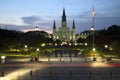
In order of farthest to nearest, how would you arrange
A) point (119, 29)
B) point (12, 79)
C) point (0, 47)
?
point (119, 29)
point (0, 47)
point (12, 79)

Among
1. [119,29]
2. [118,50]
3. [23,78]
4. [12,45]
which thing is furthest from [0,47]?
[119,29]

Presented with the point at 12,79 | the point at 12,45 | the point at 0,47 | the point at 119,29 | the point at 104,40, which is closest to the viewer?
the point at 12,79

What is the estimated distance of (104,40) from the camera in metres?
122

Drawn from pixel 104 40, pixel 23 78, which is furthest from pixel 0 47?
pixel 23 78

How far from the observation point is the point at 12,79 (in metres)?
28.7

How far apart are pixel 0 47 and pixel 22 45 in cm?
2197

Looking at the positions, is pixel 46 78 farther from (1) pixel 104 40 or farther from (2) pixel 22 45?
(1) pixel 104 40

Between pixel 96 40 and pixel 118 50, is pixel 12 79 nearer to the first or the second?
pixel 118 50

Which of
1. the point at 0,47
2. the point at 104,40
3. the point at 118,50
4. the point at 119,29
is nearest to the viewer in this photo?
the point at 118,50

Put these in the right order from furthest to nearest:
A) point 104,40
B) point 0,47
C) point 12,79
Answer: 1. point 104,40
2. point 0,47
3. point 12,79

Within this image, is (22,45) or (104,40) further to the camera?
(104,40)

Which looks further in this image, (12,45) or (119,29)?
(119,29)

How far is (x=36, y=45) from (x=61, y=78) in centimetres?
8097

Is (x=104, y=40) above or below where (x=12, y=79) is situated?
above
